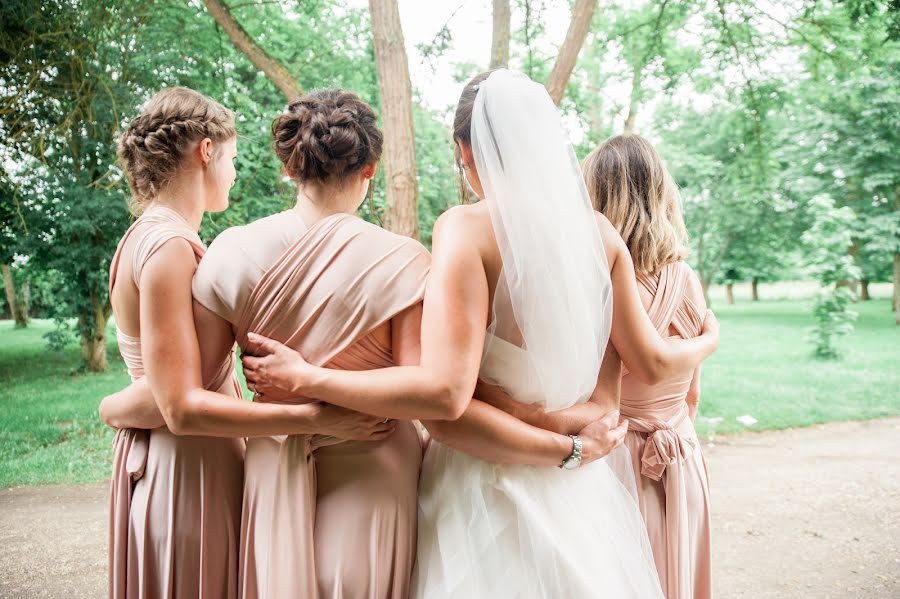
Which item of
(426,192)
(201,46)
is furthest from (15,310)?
(426,192)

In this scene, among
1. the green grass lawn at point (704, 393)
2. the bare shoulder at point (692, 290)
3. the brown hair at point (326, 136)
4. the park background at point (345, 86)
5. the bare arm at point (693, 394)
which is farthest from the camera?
the green grass lawn at point (704, 393)

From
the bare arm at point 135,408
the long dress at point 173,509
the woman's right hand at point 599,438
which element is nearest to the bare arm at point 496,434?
the woman's right hand at point 599,438

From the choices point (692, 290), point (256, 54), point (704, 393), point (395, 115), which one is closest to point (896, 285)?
point (704, 393)

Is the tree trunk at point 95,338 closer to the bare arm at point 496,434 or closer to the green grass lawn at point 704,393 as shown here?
the green grass lawn at point 704,393

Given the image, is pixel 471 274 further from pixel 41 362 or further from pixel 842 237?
pixel 842 237

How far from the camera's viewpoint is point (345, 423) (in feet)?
5.24

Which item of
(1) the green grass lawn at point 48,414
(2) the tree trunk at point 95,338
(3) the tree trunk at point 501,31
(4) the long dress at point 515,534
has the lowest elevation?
(1) the green grass lawn at point 48,414

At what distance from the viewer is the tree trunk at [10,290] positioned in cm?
941

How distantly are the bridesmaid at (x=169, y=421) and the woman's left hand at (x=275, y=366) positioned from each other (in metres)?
0.14

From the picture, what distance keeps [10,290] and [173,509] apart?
1028 centimetres

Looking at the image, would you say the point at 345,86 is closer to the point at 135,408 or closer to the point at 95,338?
the point at 95,338

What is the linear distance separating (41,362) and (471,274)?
31.6ft

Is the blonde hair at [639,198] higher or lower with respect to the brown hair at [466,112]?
lower

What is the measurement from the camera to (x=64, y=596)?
147 inches
